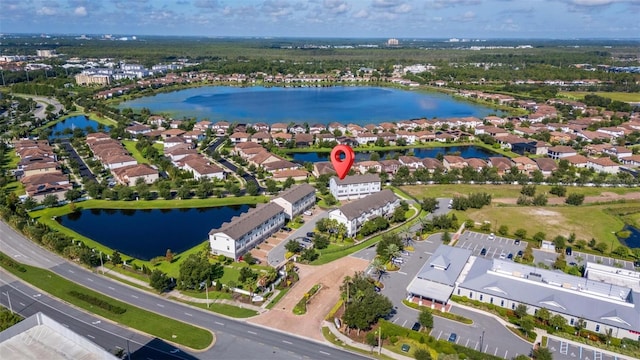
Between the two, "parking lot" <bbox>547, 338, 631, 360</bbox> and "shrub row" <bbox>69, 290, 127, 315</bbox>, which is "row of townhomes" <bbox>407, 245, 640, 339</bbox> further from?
"shrub row" <bbox>69, 290, 127, 315</bbox>

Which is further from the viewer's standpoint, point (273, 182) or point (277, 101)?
point (277, 101)

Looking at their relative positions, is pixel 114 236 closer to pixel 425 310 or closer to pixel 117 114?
pixel 425 310

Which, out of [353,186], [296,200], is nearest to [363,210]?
[296,200]

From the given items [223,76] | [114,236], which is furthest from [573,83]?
[114,236]

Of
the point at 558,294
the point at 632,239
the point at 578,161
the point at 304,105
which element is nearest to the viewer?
the point at 558,294

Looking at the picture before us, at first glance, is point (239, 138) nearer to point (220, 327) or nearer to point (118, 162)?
point (118, 162)

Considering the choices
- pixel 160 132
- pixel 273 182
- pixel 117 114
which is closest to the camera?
pixel 273 182
